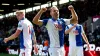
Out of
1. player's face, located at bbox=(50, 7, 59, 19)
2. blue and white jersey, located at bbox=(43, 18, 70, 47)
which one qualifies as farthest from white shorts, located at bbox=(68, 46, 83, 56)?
player's face, located at bbox=(50, 7, 59, 19)

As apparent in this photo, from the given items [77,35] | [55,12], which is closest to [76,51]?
[77,35]

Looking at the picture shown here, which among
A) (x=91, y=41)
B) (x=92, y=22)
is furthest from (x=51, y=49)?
(x=92, y=22)

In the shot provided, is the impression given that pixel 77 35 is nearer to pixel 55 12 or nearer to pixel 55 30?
pixel 55 30

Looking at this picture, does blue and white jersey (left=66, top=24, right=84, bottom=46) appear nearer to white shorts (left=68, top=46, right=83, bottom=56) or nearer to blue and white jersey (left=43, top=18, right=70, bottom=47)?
white shorts (left=68, top=46, right=83, bottom=56)

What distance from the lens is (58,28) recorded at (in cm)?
778

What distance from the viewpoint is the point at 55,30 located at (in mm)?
7773

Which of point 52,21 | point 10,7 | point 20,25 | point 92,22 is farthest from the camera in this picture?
point 10,7

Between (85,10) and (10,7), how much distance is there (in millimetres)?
24267

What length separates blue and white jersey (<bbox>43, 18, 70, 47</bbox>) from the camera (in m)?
7.76

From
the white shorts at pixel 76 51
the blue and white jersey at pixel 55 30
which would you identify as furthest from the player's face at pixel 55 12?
the white shorts at pixel 76 51

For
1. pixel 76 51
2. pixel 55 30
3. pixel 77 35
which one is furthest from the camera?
pixel 77 35

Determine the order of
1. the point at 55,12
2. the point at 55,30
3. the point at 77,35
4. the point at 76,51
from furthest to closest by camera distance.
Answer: the point at 77,35 → the point at 76,51 → the point at 55,30 → the point at 55,12

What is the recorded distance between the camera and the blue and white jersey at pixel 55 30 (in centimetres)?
776

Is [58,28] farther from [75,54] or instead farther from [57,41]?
[75,54]
